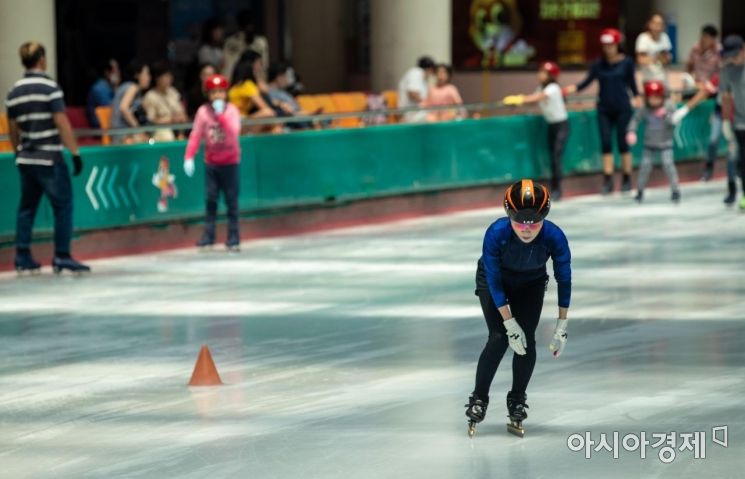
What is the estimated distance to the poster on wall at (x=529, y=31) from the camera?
123 feet

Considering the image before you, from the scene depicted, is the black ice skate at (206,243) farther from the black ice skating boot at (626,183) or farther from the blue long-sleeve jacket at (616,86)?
the black ice skating boot at (626,183)

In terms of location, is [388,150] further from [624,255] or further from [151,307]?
[151,307]

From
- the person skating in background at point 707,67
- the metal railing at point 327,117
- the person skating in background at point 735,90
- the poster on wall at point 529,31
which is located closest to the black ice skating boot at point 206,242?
the metal railing at point 327,117

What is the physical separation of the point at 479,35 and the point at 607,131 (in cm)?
1313

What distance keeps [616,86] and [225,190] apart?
7987 millimetres

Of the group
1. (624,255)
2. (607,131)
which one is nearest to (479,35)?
(607,131)

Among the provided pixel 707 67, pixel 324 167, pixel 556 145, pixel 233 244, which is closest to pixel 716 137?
pixel 707 67

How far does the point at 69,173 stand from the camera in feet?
58.0

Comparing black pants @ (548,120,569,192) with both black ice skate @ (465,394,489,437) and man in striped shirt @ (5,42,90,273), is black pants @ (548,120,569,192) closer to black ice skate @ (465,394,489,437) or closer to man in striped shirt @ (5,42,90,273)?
man in striped shirt @ (5,42,90,273)

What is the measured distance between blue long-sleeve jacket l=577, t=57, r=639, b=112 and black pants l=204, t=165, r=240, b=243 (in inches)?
299

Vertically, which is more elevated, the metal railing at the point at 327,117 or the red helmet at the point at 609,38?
the red helmet at the point at 609,38

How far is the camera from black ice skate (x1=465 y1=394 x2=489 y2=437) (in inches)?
370

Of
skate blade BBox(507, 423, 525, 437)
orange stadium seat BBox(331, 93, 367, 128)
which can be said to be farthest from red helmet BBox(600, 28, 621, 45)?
skate blade BBox(507, 423, 525, 437)

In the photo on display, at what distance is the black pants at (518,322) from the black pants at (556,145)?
1497 cm
